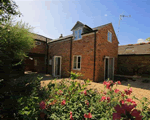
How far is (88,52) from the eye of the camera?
776 cm

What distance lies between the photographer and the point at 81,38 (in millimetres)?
8430

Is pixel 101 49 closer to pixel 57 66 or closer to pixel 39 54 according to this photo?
pixel 57 66

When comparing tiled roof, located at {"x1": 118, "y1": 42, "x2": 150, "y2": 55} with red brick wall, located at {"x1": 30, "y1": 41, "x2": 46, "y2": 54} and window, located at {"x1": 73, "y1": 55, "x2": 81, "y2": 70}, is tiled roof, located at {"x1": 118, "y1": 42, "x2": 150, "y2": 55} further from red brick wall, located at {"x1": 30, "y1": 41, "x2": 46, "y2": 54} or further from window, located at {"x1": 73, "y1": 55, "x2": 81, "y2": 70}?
red brick wall, located at {"x1": 30, "y1": 41, "x2": 46, "y2": 54}

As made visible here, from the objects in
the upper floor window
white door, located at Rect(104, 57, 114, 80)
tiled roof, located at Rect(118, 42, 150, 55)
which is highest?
the upper floor window

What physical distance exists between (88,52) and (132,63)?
23.8 feet

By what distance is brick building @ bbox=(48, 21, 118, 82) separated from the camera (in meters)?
7.41

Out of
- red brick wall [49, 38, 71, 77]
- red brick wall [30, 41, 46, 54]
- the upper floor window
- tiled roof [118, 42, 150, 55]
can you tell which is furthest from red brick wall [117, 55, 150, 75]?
red brick wall [30, 41, 46, 54]

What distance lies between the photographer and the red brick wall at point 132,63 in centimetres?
966

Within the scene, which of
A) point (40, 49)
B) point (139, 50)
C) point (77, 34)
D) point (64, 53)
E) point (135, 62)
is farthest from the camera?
point (40, 49)

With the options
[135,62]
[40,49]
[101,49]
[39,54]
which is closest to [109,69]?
[101,49]

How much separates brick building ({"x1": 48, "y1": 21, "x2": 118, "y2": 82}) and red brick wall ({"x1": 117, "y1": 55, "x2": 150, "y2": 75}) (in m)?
2.37

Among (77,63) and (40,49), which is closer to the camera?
(77,63)

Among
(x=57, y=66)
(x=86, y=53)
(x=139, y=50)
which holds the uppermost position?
(x=139, y=50)

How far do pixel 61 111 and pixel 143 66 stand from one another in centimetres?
1197
